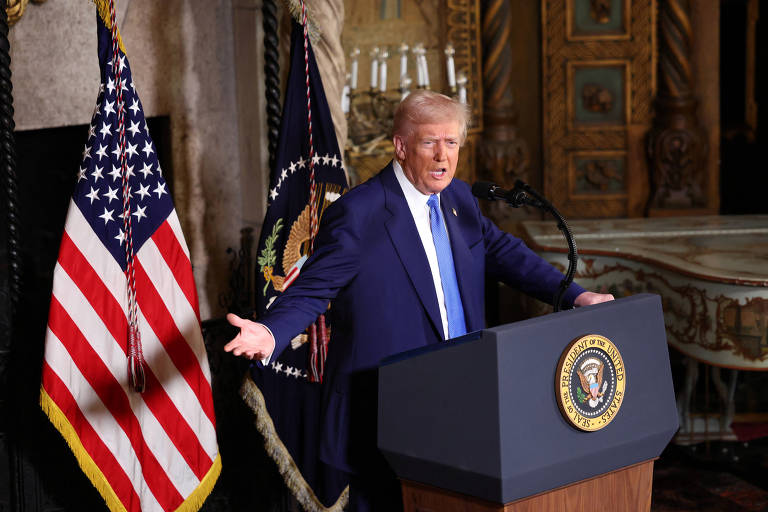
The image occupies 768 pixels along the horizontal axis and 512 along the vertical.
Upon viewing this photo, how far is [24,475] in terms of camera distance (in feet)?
10.2

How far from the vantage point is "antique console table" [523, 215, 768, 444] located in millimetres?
3547

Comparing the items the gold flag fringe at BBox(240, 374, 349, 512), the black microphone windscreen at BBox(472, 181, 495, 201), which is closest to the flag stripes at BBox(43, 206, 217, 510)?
the gold flag fringe at BBox(240, 374, 349, 512)

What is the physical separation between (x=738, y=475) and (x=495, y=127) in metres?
3.51

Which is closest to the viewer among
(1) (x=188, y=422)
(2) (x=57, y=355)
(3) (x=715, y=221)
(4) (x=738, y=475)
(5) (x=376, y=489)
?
(5) (x=376, y=489)

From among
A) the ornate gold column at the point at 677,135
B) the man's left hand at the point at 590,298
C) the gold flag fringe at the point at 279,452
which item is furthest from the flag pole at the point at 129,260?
the ornate gold column at the point at 677,135

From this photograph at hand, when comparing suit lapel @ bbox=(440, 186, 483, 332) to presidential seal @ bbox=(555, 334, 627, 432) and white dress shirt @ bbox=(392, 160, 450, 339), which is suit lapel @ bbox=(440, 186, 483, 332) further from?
presidential seal @ bbox=(555, 334, 627, 432)

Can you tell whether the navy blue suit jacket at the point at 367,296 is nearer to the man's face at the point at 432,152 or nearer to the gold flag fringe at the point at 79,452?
the man's face at the point at 432,152

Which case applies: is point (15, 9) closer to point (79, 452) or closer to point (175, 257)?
point (175, 257)

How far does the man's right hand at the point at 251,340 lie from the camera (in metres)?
1.84

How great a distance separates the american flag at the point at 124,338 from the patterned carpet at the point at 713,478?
1984mm

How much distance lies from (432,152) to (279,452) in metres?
1.43

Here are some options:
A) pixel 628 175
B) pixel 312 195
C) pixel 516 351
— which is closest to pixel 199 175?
pixel 312 195

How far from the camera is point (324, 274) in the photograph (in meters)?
2.17

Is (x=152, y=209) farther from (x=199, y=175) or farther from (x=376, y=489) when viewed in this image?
(x=376, y=489)
